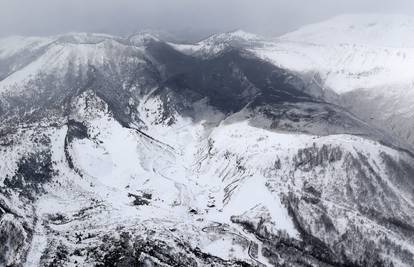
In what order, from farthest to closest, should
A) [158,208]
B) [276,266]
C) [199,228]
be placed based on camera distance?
1. [158,208]
2. [199,228]
3. [276,266]

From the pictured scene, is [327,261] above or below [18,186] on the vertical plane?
below

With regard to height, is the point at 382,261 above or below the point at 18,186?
below

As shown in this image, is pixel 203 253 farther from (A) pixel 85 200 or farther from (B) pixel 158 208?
(A) pixel 85 200

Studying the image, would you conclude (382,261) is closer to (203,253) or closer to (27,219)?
(203,253)

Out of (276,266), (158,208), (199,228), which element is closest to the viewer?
(276,266)

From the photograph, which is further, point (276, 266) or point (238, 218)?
A: point (238, 218)

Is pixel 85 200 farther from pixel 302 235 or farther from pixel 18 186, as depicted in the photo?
pixel 302 235

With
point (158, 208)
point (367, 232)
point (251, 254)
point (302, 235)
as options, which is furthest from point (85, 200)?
point (367, 232)

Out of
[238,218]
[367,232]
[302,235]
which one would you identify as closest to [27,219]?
[238,218]

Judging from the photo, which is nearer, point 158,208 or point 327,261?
point 327,261
